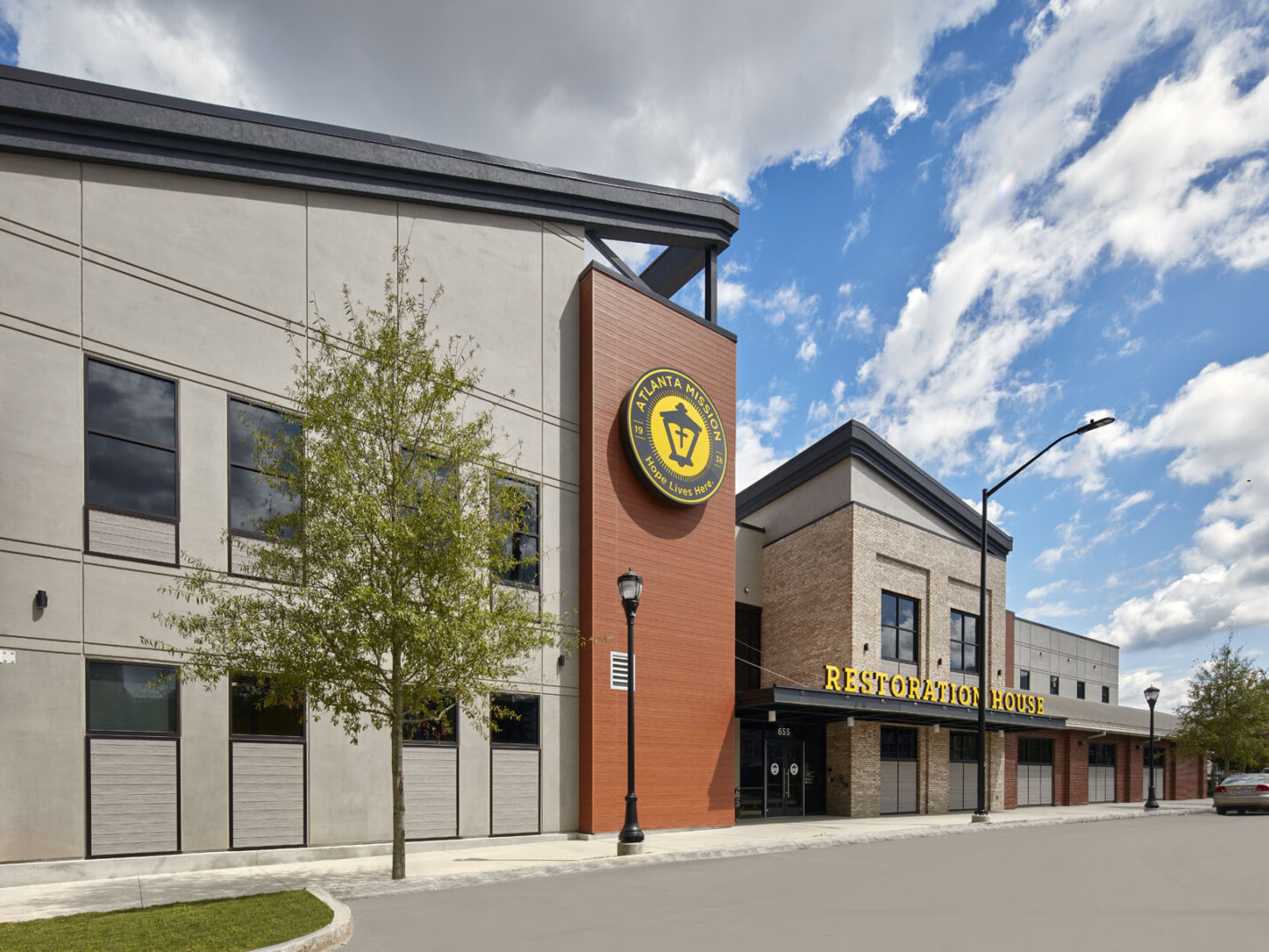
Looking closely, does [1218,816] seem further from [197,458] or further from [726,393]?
[197,458]

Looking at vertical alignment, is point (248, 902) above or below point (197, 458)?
below

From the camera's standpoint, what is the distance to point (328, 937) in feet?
30.8

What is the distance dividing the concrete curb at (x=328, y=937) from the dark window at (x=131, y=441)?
7.91 meters

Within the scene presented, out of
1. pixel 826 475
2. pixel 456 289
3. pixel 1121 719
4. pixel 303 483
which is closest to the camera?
pixel 303 483

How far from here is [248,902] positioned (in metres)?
11.5

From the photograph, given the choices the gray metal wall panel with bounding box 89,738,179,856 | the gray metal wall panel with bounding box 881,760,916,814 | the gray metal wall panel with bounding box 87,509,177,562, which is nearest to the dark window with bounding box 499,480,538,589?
the gray metal wall panel with bounding box 87,509,177,562

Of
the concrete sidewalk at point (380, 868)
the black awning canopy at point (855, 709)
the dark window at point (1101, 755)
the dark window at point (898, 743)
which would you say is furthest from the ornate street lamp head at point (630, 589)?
the dark window at point (1101, 755)

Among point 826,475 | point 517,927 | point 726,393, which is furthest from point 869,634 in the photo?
point 517,927

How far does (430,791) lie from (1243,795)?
32047 mm

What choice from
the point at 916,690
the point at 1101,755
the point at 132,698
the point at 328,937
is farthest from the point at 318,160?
the point at 1101,755

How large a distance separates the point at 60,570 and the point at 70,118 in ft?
24.4

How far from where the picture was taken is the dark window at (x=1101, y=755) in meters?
44.0

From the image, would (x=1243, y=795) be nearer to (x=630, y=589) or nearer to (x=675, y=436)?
(x=675, y=436)

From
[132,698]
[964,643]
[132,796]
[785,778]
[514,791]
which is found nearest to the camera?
[132,796]
